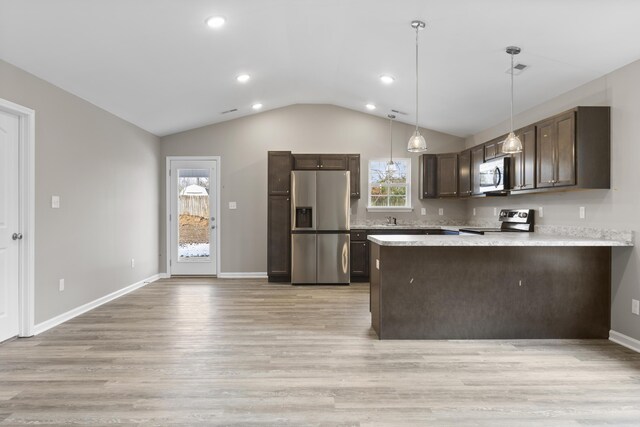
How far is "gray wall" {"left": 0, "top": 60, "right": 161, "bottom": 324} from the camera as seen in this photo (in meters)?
3.95

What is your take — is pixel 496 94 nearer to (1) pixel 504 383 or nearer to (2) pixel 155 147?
(1) pixel 504 383

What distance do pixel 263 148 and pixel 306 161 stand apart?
897 mm

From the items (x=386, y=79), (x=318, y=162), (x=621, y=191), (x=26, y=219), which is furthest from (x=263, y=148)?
(x=621, y=191)

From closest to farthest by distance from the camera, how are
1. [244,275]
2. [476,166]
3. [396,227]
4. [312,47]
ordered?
[312,47], [476,166], [396,227], [244,275]

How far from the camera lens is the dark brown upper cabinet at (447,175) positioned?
666cm

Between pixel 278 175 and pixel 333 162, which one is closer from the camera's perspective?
pixel 278 175

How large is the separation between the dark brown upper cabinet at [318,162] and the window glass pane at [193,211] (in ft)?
5.59

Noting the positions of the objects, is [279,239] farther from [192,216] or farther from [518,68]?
[518,68]

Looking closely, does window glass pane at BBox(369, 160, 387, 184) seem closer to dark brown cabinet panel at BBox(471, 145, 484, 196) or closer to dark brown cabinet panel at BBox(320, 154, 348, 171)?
dark brown cabinet panel at BBox(320, 154, 348, 171)

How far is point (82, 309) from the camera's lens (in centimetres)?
467

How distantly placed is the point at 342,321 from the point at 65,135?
11.7 feet

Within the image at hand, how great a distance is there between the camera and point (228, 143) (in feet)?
23.8

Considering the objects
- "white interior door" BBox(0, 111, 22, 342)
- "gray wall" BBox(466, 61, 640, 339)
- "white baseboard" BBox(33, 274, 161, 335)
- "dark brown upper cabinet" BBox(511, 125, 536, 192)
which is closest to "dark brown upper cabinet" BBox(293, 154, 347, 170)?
"dark brown upper cabinet" BBox(511, 125, 536, 192)

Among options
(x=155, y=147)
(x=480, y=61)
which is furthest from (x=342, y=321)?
Result: (x=155, y=147)
